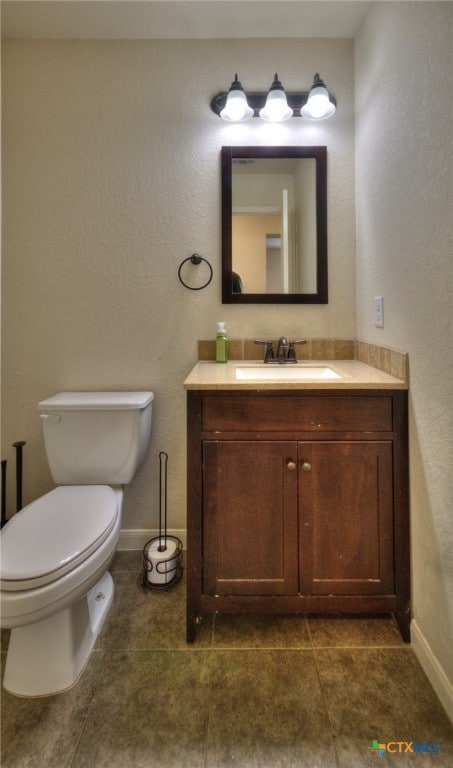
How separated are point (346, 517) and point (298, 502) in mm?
165

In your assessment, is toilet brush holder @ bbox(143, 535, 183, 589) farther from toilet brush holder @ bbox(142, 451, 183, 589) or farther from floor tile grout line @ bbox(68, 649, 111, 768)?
floor tile grout line @ bbox(68, 649, 111, 768)

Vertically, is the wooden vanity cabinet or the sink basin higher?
the sink basin

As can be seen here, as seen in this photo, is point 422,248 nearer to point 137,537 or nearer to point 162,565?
point 162,565

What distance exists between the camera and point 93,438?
157cm

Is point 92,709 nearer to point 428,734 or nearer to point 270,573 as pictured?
point 270,573

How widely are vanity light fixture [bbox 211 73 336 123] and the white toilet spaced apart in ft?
4.18

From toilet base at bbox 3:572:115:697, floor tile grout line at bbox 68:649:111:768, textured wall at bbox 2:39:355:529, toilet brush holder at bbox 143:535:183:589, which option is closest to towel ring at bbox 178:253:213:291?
textured wall at bbox 2:39:355:529

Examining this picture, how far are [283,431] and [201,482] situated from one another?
317mm

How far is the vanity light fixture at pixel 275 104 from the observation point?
5.33 feet

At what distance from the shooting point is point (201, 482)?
1295 millimetres

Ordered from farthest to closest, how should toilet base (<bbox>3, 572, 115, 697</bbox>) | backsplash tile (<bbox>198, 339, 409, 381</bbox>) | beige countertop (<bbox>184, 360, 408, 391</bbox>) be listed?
backsplash tile (<bbox>198, 339, 409, 381</bbox>) → beige countertop (<bbox>184, 360, 408, 391</bbox>) → toilet base (<bbox>3, 572, 115, 697</bbox>)

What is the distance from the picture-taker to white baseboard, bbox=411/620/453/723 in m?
1.07

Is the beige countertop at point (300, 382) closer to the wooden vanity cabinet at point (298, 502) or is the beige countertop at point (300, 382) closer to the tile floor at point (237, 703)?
the wooden vanity cabinet at point (298, 502)

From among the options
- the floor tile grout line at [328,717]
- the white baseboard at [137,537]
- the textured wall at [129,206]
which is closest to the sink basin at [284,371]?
the textured wall at [129,206]
